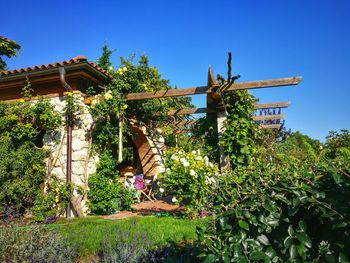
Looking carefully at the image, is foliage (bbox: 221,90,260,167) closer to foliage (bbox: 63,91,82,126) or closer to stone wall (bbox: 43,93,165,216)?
stone wall (bbox: 43,93,165,216)

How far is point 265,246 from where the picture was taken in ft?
4.95

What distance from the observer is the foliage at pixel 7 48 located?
538 inches

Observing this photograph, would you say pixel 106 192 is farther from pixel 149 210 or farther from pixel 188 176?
pixel 188 176

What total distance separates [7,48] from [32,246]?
13.3 meters

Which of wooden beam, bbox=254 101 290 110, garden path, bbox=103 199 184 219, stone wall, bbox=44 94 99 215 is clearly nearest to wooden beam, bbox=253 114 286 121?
wooden beam, bbox=254 101 290 110

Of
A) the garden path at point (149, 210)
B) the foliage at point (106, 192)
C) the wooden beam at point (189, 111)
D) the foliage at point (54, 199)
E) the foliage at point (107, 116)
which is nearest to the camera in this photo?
the foliage at point (54, 199)

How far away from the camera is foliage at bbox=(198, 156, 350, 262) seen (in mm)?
1350

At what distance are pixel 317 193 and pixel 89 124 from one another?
23.3 ft

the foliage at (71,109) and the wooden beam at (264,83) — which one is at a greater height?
the wooden beam at (264,83)

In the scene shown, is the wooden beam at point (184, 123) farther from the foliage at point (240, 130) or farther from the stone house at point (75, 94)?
the stone house at point (75, 94)

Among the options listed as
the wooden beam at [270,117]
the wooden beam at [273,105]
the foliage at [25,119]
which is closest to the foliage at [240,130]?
Answer: the wooden beam at [273,105]

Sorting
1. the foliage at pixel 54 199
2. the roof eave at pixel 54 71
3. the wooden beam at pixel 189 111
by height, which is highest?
the roof eave at pixel 54 71

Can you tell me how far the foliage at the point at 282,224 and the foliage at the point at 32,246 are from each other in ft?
7.69

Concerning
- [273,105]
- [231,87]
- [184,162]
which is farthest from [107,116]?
[273,105]
